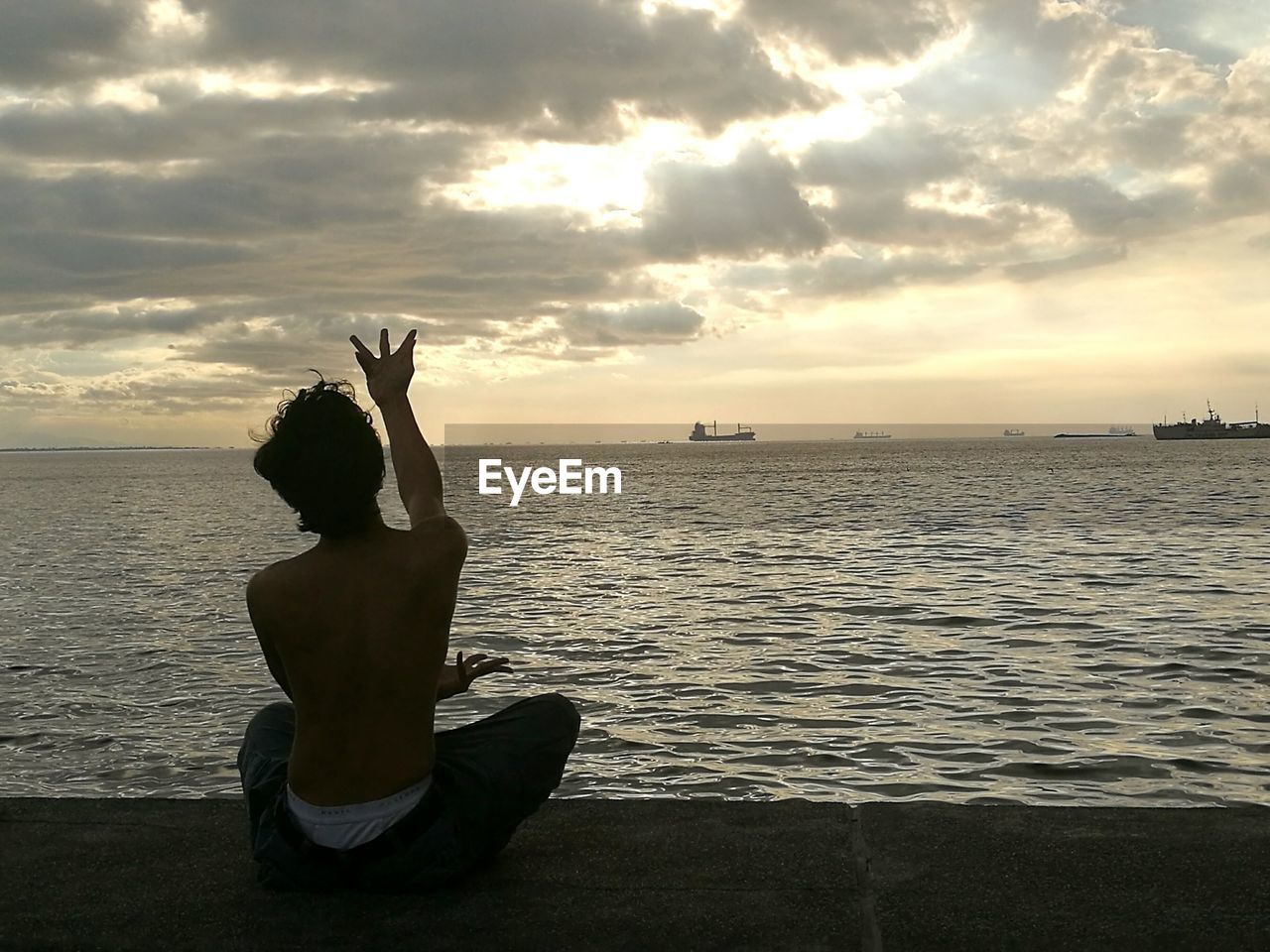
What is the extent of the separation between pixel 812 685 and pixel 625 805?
9.25 m

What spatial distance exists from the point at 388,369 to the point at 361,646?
95 centimetres

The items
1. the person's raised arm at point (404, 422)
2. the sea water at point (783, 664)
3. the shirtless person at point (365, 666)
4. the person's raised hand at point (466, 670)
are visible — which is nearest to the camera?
the shirtless person at point (365, 666)

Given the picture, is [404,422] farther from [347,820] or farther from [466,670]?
[347,820]

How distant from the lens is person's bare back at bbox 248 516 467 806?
383 cm

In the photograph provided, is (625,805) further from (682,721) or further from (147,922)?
(682,721)

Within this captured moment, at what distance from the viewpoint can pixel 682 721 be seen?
40.2ft

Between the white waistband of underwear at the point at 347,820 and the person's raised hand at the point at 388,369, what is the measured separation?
4.41 feet

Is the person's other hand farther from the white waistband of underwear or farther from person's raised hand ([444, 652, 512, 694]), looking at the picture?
the white waistband of underwear

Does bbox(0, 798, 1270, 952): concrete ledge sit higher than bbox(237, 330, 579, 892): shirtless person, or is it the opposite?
bbox(237, 330, 579, 892): shirtless person

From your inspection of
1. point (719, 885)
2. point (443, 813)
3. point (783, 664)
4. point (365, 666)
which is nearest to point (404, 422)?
point (365, 666)

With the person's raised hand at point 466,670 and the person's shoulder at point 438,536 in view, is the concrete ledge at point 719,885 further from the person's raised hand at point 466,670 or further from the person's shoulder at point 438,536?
the person's shoulder at point 438,536

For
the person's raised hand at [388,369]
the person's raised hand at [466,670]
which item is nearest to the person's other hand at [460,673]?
the person's raised hand at [466,670]

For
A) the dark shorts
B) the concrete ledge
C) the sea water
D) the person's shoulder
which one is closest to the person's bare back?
the person's shoulder

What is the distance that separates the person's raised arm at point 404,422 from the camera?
4.06 meters
